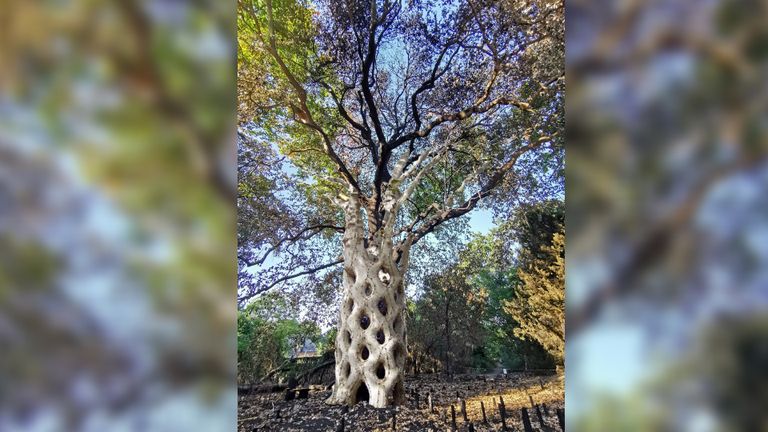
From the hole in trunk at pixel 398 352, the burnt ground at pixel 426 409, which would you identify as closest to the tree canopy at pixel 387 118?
the hole in trunk at pixel 398 352

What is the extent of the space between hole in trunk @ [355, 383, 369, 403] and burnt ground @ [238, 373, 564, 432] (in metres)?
0.04

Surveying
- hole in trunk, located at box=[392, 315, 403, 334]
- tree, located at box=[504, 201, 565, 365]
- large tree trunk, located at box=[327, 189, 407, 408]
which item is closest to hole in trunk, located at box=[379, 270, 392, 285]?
large tree trunk, located at box=[327, 189, 407, 408]

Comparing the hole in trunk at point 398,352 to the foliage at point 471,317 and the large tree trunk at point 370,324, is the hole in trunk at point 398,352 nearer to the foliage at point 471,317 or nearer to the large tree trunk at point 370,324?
the large tree trunk at point 370,324

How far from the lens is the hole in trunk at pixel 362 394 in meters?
2.39

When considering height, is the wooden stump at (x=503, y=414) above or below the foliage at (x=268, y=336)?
below

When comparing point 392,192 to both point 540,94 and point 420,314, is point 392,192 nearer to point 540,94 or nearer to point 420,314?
point 420,314

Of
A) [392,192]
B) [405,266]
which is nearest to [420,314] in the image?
[405,266]

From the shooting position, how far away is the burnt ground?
2.08 metres

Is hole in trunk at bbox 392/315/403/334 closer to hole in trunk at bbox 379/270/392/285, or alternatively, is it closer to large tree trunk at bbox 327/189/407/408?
large tree trunk at bbox 327/189/407/408

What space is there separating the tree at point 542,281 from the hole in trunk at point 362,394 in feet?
3.01

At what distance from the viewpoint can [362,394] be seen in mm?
2404
